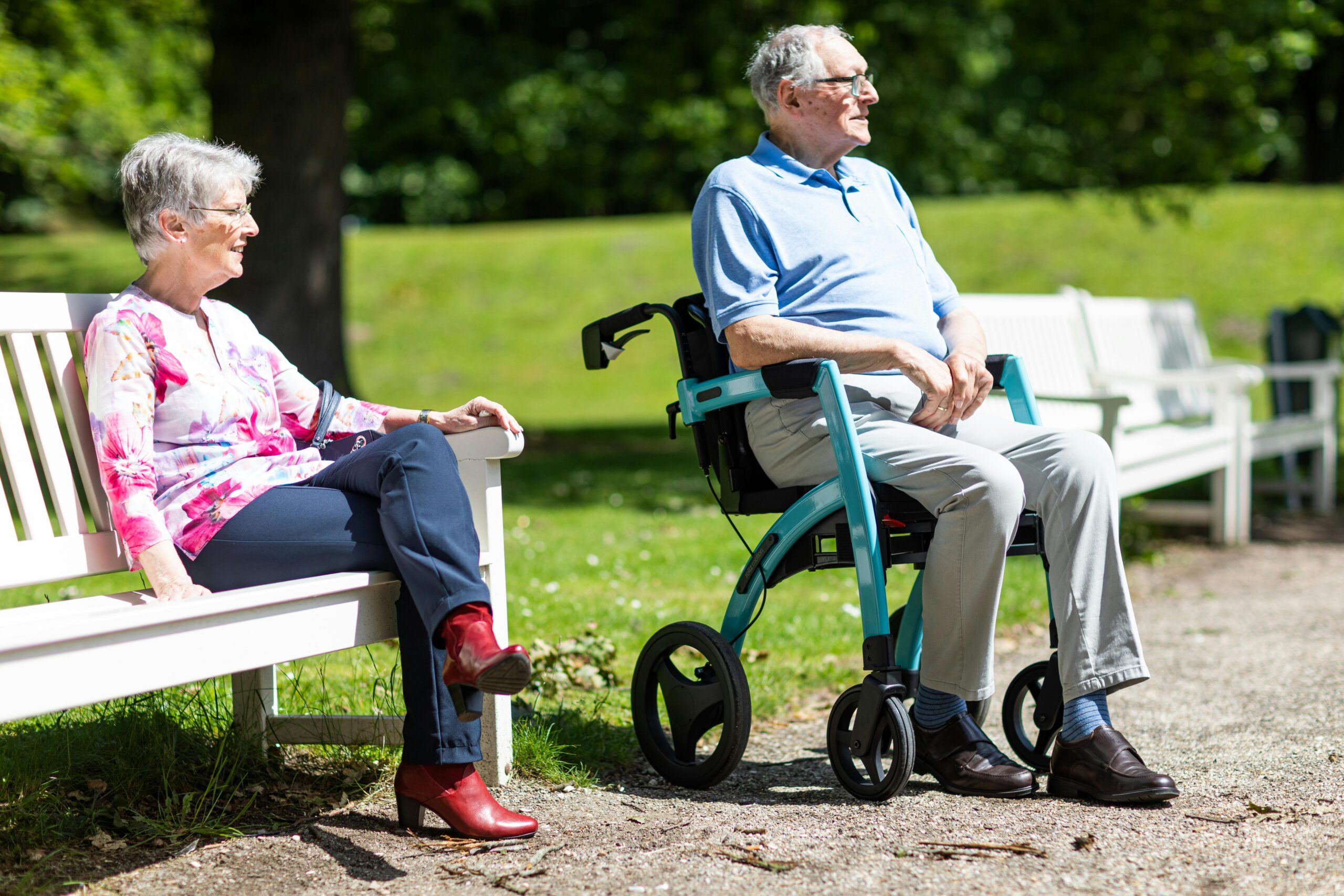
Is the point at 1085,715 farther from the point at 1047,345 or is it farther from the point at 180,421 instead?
the point at 1047,345

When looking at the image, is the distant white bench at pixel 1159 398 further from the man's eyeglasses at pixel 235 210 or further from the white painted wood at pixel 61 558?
the white painted wood at pixel 61 558

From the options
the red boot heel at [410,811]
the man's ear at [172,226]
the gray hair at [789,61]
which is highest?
the gray hair at [789,61]

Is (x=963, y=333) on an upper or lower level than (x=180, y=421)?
upper

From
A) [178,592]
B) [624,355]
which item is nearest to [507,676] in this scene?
[178,592]

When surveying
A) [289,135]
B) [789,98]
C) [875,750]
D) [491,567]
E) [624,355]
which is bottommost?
[875,750]

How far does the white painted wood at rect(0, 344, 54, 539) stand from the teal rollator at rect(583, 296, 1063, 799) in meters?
1.27

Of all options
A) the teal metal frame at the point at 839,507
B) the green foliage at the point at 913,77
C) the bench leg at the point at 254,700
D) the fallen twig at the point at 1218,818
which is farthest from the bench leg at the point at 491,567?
the green foliage at the point at 913,77

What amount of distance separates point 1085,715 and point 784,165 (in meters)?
1.49

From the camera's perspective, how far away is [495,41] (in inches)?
549

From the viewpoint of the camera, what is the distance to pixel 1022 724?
3342 millimetres

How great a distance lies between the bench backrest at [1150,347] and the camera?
23.6 ft

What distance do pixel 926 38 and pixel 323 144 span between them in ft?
20.5

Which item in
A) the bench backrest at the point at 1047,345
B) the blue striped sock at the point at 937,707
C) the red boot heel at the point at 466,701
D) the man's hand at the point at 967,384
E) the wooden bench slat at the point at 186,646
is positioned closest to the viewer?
the wooden bench slat at the point at 186,646

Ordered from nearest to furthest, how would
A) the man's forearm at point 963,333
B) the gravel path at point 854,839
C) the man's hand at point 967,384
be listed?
the gravel path at point 854,839 < the man's hand at point 967,384 < the man's forearm at point 963,333
